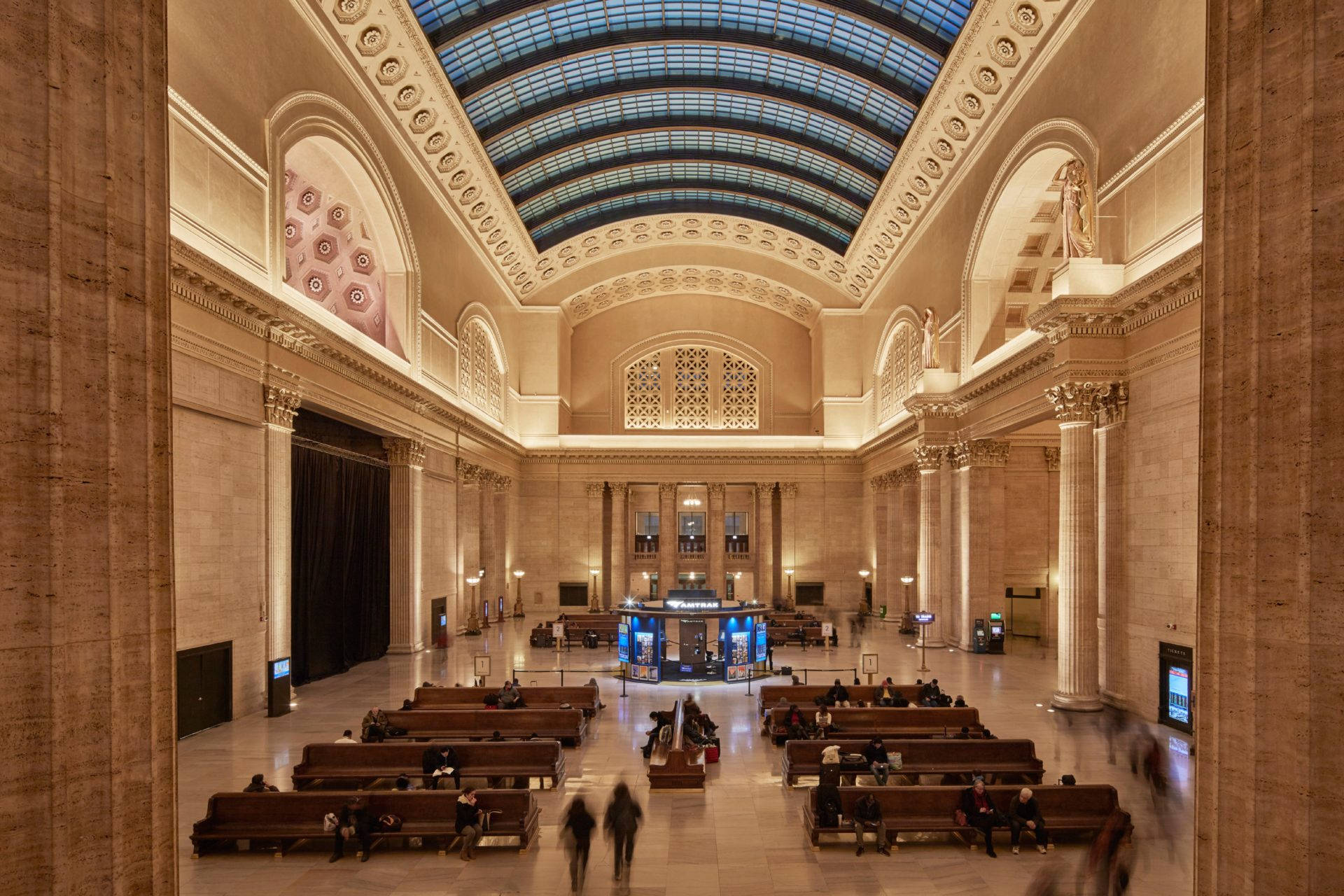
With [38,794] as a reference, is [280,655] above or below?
below

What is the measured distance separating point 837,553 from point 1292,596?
39.3 m

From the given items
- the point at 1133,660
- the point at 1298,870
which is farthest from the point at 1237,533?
the point at 1133,660

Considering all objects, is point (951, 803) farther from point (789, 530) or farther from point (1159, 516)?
point (789, 530)

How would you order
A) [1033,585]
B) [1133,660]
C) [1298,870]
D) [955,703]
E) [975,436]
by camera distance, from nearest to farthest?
[1298,870] → [955,703] → [1133,660] → [975,436] → [1033,585]

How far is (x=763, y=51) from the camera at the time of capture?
2692cm

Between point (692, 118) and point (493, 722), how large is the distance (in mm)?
25460

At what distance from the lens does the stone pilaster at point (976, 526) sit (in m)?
26.3

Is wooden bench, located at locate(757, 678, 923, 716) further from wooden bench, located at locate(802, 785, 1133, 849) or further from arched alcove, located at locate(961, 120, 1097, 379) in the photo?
arched alcove, located at locate(961, 120, 1097, 379)

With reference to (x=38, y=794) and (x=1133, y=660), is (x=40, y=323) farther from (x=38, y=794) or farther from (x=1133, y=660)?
(x=1133, y=660)

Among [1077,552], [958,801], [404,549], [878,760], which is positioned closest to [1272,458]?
[958,801]

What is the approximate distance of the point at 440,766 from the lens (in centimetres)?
1172

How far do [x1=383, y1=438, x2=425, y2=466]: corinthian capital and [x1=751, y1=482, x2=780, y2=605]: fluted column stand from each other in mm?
21156

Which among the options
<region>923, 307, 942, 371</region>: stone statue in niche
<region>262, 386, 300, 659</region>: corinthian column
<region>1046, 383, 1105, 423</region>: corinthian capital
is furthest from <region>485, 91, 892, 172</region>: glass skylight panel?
<region>262, 386, 300, 659</region>: corinthian column

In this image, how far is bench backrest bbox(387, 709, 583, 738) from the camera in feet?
48.1
